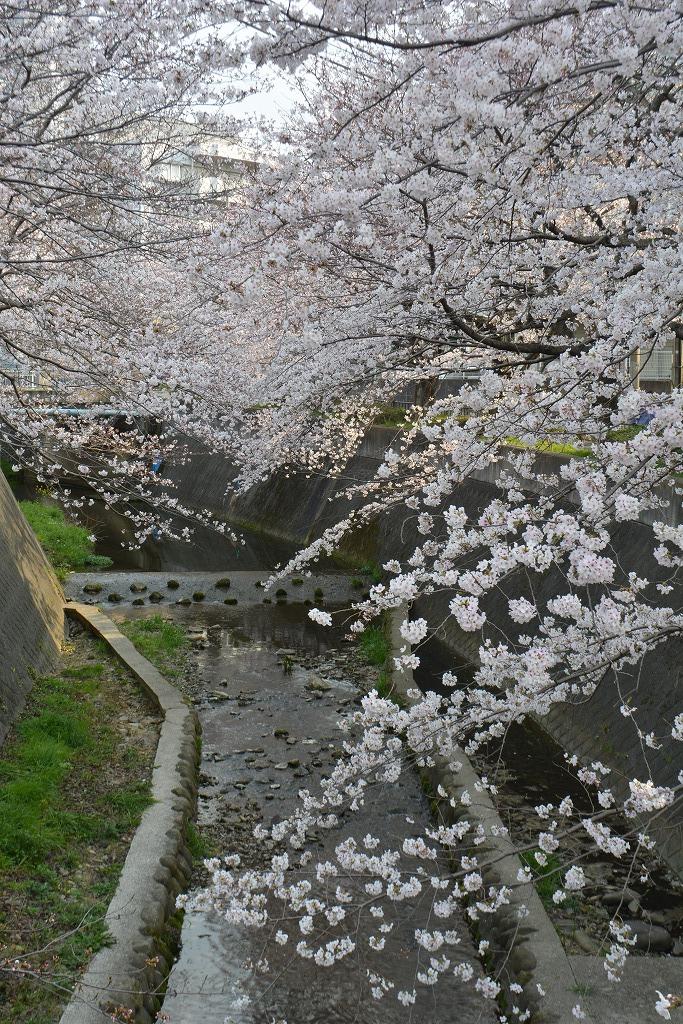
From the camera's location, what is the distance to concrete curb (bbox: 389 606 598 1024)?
497 cm

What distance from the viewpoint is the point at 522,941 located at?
18.2 ft

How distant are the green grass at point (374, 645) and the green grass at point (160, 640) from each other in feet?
9.00

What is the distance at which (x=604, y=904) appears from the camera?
6.34 m

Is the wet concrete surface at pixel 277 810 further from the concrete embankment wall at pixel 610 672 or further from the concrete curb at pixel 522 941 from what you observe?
the concrete embankment wall at pixel 610 672

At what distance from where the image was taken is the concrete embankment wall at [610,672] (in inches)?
285

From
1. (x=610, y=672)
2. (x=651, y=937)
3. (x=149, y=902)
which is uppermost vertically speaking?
(x=610, y=672)

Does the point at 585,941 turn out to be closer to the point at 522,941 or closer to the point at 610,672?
the point at 522,941

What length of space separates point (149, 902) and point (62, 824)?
1.14m

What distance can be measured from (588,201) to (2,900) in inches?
226

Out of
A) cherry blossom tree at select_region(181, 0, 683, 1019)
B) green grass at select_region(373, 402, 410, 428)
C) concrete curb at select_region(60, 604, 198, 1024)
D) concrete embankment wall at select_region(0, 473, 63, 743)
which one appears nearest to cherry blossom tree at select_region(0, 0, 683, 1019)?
cherry blossom tree at select_region(181, 0, 683, 1019)

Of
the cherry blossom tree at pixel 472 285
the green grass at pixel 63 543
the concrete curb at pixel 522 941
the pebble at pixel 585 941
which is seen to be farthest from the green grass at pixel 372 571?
the pebble at pixel 585 941

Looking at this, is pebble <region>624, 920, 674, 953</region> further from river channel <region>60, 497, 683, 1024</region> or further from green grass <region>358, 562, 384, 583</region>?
green grass <region>358, 562, 384, 583</region>

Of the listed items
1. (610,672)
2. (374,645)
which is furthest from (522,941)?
(374,645)

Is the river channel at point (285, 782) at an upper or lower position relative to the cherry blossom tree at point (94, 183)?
lower
